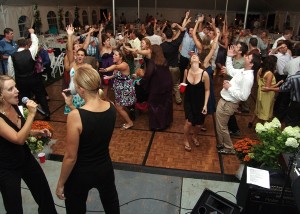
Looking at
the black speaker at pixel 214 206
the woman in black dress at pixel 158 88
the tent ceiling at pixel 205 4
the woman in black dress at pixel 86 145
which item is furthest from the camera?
the tent ceiling at pixel 205 4

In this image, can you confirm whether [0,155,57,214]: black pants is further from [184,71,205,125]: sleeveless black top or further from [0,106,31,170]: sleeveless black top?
[184,71,205,125]: sleeveless black top

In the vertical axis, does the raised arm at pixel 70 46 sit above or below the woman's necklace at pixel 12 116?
above

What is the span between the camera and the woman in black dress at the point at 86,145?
1662mm

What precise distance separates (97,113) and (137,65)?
445cm

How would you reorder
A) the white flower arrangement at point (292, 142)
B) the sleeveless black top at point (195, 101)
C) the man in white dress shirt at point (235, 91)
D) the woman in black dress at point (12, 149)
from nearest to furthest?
1. the woman in black dress at point (12, 149)
2. the white flower arrangement at point (292, 142)
3. the man in white dress shirt at point (235, 91)
4. the sleeveless black top at point (195, 101)

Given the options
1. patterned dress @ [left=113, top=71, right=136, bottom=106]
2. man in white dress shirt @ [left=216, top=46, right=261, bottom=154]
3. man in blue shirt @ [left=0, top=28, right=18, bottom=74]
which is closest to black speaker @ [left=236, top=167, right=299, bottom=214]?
man in white dress shirt @ [left=216, top=46, right=261, bottom=154]

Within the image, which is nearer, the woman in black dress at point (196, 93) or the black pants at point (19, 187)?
the black pants at point (19, 187)

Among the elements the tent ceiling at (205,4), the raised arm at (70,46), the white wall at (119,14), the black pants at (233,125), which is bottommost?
the black pants at (233,125)

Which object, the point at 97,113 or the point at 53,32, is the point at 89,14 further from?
the point at 97,113

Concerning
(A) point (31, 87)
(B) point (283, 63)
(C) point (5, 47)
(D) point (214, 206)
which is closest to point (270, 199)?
(D) point (214, 206)

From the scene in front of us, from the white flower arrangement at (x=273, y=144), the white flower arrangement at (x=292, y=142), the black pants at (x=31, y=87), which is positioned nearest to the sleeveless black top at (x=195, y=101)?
the white flower arrangement at (x=273, y=144)

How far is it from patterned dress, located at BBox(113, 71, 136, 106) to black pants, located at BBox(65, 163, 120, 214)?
7.80 ft

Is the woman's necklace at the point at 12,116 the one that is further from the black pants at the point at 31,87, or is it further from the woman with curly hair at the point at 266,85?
the woman with curly hair at the point at 266,85

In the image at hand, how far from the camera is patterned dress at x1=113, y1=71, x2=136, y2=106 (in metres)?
4.21
